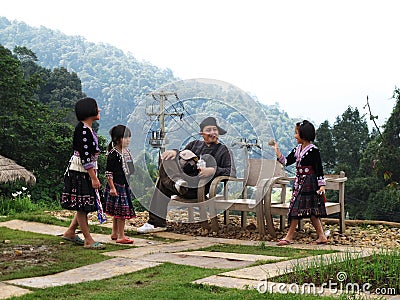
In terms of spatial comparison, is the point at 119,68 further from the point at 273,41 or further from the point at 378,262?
the point at 378,262

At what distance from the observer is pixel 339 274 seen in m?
4.04

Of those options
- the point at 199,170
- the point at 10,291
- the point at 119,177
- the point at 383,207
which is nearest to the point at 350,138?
the point at 383,207

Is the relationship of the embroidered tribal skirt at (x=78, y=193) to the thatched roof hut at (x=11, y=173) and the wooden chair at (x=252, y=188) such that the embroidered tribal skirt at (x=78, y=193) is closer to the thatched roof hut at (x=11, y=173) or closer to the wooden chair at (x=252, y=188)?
the wooden chair at (x=252, y=188)

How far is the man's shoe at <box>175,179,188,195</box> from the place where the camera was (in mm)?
7137

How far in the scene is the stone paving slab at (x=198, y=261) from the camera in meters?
4.98

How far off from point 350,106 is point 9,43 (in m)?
39.6

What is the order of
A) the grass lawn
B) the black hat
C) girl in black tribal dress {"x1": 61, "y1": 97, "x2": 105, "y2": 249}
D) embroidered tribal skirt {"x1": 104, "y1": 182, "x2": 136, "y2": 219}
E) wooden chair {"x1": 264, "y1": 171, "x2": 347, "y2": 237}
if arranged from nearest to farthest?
the grass lawn
girl in black tribal dress {"x1": 61, "y1": 97, "x2": 105, "y2": 249}
embroidered tribal skirt {"x1": 104, "y1": 182, "x2": 136, "y2": 219}
wooden chair {"x1": 264, "y1": 171, "x2": 347, "y2": 237}
the black hat

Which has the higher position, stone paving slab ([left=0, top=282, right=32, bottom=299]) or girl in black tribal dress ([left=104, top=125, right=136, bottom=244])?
girl in black tribal dress ([left=104, top=125, right=136, bottom=244])

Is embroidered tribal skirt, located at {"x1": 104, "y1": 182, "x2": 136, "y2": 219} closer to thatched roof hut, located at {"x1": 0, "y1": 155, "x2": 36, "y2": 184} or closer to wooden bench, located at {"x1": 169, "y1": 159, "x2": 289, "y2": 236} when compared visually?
wooden bench, located at {"x1": 169, "y1": 159, "x2": 289, "y2": 236}

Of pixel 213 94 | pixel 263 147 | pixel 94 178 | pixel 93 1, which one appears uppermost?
pixel 93 1

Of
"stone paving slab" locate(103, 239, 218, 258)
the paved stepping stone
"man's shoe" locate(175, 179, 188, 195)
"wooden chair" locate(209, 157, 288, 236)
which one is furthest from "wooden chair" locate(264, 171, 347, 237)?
the paved stepping stone

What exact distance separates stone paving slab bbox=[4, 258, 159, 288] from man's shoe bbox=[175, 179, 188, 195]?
6.07ft

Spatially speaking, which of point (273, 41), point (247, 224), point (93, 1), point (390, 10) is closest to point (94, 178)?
point (247, 224)

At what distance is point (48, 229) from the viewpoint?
7332 mm
